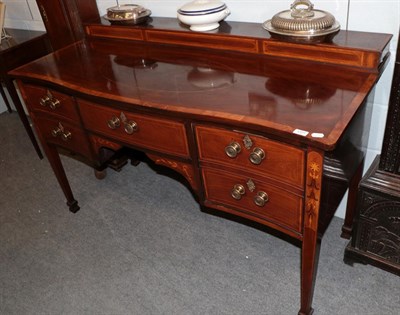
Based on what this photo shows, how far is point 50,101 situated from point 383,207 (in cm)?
131

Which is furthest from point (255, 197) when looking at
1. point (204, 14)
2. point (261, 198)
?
point (204, 14)

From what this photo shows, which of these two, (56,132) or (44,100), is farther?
(56,132)

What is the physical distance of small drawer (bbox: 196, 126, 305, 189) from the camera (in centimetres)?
110

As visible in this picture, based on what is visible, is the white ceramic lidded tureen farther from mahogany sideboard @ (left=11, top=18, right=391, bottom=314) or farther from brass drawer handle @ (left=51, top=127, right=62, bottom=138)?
brass drawer handle @ (left=51, top=127, right=62, bottom=138)

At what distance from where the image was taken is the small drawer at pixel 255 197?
121 centimetres

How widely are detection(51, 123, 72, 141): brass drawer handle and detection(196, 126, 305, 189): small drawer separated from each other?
706 mm

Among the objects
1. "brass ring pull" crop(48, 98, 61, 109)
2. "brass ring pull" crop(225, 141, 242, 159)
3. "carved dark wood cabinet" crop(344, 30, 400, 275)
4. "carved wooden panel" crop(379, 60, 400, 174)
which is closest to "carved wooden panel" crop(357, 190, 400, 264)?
"carved dark wood cabinet" crop(344, 30, 400, 275)

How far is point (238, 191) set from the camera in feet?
4.19

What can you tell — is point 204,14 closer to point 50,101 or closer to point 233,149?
point 233,149

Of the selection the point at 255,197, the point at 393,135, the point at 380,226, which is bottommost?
the point at 380,226

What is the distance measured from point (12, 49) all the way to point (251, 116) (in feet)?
5.52

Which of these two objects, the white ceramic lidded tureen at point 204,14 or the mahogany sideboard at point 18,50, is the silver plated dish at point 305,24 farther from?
the mahogany sideboard at point 18,50

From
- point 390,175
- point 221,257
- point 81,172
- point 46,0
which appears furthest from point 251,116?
point 81,172

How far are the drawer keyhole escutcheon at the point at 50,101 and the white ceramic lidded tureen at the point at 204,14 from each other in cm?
59
